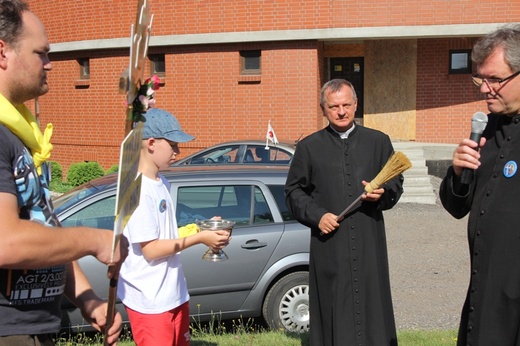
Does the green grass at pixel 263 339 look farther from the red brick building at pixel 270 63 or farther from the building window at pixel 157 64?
the building window at pixel 157 64

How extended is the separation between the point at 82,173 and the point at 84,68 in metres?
4.47

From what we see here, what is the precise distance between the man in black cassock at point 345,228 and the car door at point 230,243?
67.7 inches

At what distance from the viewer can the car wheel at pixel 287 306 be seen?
6.83 metres

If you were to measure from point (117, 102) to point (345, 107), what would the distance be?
16.7m

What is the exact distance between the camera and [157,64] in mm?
20547

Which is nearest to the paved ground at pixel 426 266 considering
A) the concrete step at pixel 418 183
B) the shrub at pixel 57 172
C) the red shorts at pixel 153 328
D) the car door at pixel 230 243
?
the concrete step at pixel 418 183

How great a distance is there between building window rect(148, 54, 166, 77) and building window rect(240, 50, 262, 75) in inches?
104

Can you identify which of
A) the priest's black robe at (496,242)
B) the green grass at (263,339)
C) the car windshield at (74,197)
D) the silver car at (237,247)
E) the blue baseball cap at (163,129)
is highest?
the blue baseball cap at (163,129)

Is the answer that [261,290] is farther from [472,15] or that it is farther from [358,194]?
[472,15]

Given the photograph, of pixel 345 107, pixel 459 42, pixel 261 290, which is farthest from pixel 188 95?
pixel 345 107

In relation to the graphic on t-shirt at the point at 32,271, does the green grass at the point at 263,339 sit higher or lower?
lower

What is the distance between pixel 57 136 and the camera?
74.3 ft

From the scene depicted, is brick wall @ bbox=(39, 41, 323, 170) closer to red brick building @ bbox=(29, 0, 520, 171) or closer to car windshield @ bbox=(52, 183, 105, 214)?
red brick building @ bbox=(29, 0, 520, 171)

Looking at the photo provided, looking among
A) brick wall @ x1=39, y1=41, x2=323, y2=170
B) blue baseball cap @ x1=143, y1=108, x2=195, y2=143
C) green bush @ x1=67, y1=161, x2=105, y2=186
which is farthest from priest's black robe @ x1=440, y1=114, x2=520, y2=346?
green bush @ x1=67, y1=161, x2=105, y2=186
